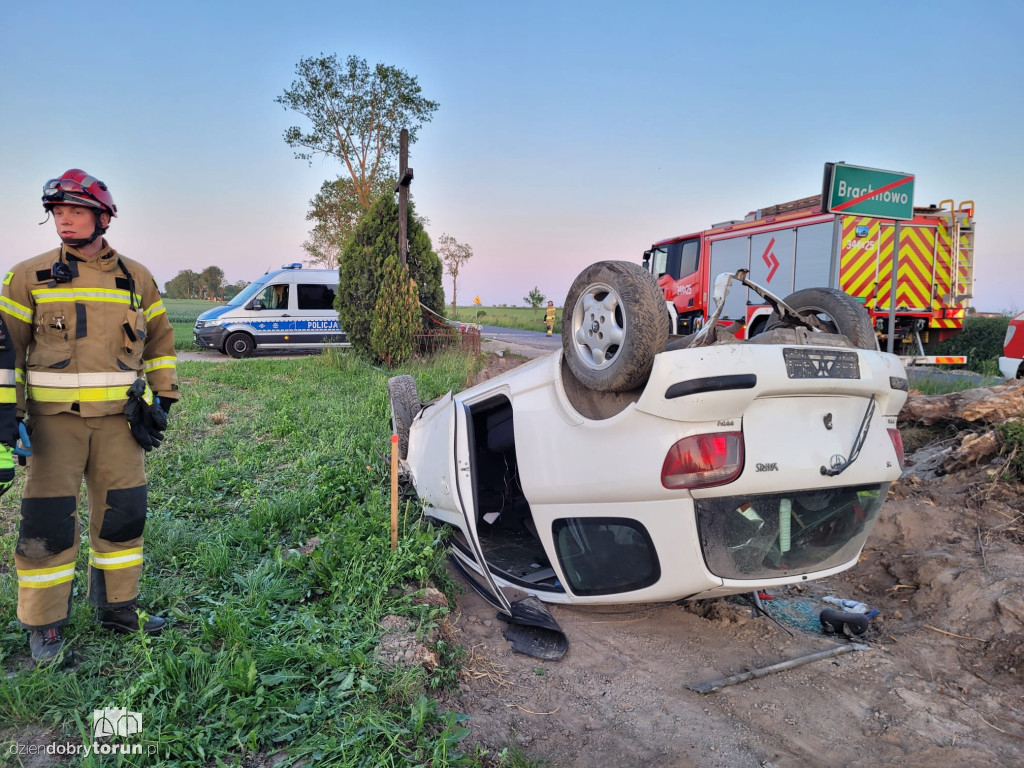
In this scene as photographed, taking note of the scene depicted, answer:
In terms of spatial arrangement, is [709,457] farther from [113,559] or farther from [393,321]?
[393,321]

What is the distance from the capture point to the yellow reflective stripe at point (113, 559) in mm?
2895

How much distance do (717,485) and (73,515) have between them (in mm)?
2710

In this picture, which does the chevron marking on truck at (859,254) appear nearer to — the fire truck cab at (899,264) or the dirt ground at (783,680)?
the fire truck cab at (899,264)

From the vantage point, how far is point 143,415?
292 cm

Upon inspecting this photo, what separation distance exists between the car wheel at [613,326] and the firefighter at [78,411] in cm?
194

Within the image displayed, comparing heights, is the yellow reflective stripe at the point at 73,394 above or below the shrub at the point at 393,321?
below

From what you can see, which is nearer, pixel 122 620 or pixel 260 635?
pixel 260 635

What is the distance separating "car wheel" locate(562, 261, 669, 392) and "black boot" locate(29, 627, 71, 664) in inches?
94.2

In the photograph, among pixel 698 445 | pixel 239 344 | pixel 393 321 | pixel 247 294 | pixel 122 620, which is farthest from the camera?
pixel 247 294

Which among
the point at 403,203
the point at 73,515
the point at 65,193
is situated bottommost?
the point at 73,515

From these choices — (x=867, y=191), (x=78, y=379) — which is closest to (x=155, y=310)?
(x=78, y=379)

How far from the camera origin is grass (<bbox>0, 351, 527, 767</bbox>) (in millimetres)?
2123

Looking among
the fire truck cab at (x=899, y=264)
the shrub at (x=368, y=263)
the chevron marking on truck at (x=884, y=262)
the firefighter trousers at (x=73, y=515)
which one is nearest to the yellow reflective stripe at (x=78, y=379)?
the firefighter trousers at (x=73, y=515)

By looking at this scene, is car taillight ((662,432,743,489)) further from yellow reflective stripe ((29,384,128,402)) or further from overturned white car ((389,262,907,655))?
yellow reflective stripe ((29,384,128,402))
